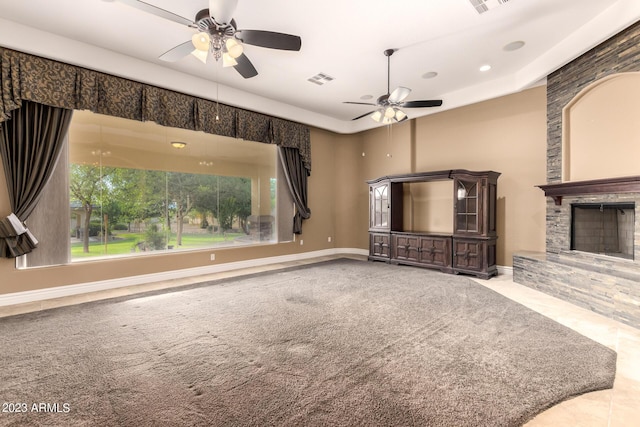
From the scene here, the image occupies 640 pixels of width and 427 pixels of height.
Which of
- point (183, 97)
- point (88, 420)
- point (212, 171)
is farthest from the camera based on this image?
point (212, 171)

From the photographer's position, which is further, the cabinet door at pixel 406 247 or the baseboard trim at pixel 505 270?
the cabinet door at pixel 406 247

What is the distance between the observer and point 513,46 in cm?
418

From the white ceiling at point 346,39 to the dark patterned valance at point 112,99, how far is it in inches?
5.9

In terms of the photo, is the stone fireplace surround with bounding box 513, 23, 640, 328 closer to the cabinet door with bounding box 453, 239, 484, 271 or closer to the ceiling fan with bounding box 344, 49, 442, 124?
the cabinet door with bounding box 453, 239, 484, 271

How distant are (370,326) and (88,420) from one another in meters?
2.31

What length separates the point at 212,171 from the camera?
5.85 metres

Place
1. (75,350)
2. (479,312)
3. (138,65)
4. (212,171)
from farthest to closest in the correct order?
(212,171), (138,65), (479,312), (75,350)

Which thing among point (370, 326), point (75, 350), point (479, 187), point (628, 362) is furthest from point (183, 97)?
point (628, 362)

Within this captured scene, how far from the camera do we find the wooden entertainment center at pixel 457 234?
17.1ft

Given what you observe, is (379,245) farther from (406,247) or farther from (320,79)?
(320,79)

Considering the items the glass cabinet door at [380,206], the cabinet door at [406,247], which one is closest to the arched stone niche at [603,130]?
the cabinet door at [406,247]

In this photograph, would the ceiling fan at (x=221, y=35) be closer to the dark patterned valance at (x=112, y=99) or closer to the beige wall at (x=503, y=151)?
the dark patterned valance at (x=112, y=99)

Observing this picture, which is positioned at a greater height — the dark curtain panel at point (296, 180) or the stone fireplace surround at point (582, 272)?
the dark curtain panel at point (296, 180)

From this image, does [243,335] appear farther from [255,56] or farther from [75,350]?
[255,56]
